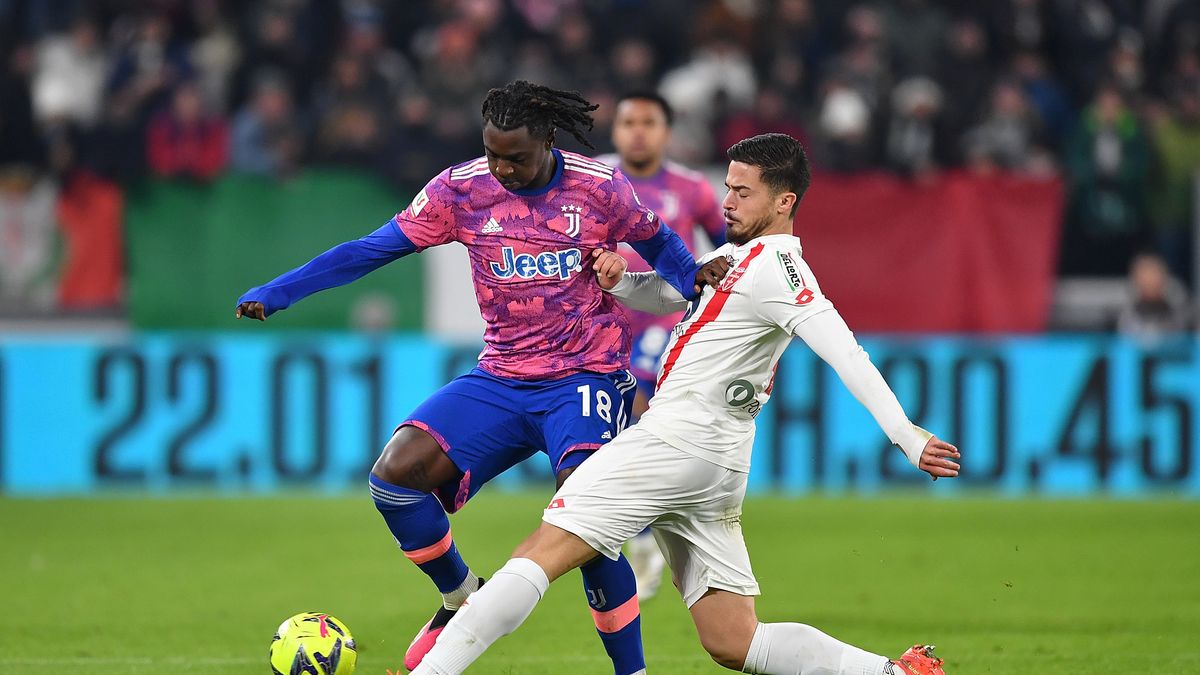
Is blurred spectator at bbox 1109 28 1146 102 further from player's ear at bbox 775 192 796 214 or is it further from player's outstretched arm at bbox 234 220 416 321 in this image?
player's outstretched arm at bbox 234 220 416 321

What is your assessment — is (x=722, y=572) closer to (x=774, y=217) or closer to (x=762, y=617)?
(x=774, y=217)

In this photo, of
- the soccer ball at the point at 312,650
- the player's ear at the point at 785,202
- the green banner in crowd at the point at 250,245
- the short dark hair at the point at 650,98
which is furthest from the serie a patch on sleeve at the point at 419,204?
the green banner in crowd at the point at 250,245

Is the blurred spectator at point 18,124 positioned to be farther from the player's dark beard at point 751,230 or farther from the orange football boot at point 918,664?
the orange football boot at point 918,664

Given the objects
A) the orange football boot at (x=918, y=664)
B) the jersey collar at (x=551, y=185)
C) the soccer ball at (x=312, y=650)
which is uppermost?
the jersey collar at (x=551, y=185)

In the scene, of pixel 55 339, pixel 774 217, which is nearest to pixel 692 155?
pixel 55 339

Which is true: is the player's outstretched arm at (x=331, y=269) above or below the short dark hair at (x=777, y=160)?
below

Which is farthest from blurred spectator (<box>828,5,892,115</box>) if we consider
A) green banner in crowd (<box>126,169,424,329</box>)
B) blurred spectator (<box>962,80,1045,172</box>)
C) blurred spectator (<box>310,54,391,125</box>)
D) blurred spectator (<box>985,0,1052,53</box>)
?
green banner in crowd (<box>126,169,424,329</box>)

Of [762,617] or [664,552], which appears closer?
[664,552]

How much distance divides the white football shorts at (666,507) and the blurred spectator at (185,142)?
1007cm

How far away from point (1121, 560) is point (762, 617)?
309cm

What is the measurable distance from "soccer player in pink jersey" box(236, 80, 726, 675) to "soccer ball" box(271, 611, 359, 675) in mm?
439

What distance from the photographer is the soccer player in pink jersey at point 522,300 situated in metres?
6.10

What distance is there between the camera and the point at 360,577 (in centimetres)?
957

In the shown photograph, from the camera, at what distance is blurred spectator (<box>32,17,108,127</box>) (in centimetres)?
Result: 1549
